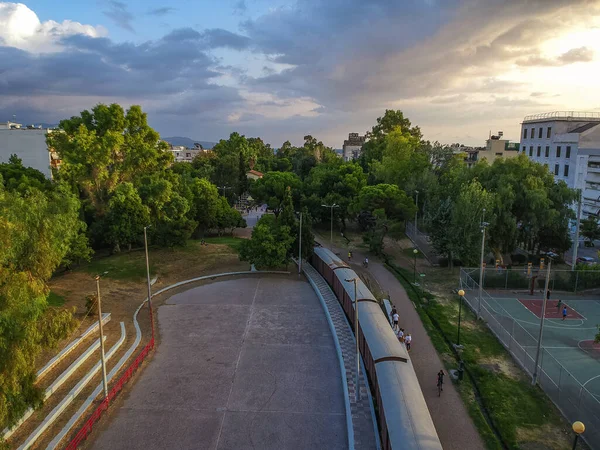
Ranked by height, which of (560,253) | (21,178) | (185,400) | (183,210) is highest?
(21,178)

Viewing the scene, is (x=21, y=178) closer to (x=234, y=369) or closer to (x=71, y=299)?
(x=71, y=299)

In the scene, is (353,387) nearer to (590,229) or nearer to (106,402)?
(106,402)

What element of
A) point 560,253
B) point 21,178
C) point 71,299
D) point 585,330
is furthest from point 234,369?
point 560,253

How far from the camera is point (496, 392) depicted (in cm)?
1955

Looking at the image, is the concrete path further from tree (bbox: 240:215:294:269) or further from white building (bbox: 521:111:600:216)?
white building (bbox: 521:111:600:216)

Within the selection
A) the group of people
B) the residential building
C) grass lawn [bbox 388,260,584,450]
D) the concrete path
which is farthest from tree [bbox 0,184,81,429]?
the residential building

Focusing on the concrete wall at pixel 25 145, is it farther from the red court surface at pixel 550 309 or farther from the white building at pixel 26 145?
the red court surface at pixel 550 309

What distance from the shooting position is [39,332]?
14562 millimetres

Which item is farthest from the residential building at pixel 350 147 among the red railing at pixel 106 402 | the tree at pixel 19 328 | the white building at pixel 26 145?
the tree at pixel 19 328

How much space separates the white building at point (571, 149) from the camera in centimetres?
4994

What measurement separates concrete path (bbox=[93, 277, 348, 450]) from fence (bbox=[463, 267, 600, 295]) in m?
14.5

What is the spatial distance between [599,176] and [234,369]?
159 ft

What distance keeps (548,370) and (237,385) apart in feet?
51.5

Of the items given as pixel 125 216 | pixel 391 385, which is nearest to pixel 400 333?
pixel 391 385
